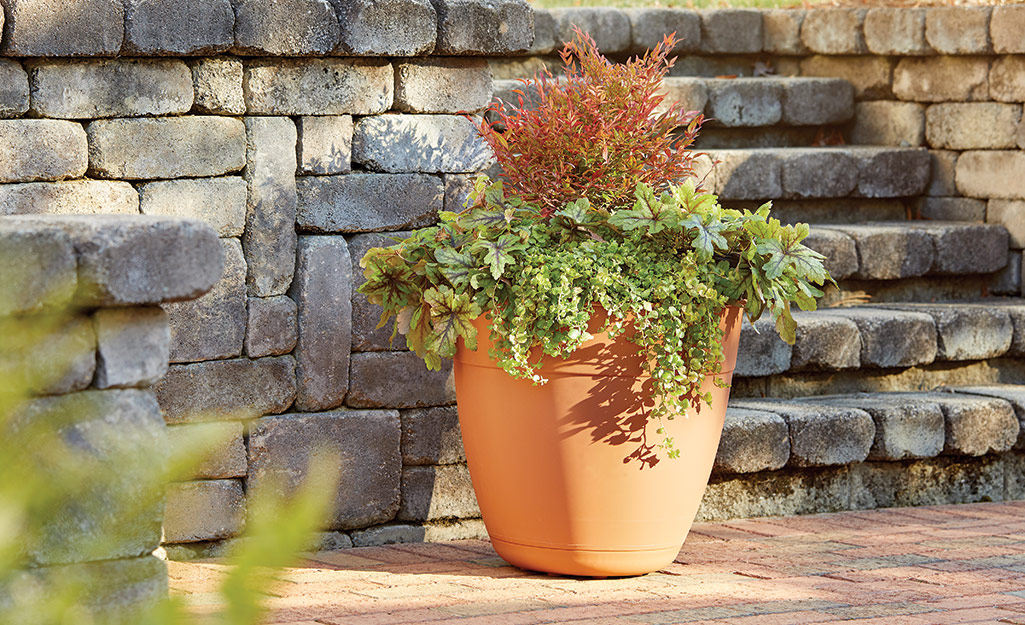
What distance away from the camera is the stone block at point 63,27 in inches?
128

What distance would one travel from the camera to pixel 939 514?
171 inches

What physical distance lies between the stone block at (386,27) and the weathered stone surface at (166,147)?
0.41 m

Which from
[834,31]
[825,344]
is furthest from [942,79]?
[825,344]

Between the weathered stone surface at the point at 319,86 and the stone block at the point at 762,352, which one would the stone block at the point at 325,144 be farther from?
the stone block at the point at 762,352

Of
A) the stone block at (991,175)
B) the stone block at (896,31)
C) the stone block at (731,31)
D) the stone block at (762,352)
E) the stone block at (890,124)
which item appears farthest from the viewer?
the stone block at (731,31)

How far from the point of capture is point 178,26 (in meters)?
3.44

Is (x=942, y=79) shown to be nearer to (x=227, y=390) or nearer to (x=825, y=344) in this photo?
(x=825, y=344)

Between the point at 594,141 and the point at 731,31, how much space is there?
2.84 m

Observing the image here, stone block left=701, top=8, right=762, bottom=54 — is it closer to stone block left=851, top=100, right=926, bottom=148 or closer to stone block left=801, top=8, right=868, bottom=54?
A: stone block left=801, top=8, right=868, bottom=54

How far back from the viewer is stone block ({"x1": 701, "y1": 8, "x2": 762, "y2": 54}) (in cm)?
596

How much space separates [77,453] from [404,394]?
2201 mm

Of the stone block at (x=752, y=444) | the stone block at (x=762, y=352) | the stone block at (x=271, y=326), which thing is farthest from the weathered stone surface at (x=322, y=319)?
the stone block at (x=762, y=352)

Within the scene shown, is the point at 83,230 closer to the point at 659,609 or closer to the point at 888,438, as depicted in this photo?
the point at 659,609

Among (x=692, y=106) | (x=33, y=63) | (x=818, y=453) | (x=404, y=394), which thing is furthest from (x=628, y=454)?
(x=692, y=106)
